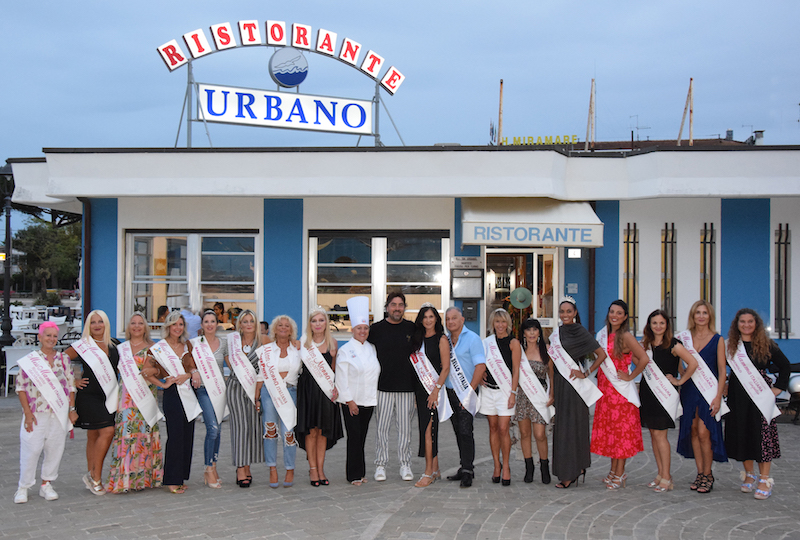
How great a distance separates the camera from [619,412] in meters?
6.02

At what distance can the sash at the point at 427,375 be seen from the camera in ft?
20.0

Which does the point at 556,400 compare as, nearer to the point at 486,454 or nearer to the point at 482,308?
the point at 486,454

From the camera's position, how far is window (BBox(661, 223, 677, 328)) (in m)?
10.6

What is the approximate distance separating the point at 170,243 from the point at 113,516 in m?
6.52

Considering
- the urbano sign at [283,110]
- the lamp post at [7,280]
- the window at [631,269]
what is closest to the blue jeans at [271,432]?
the window at [631,269]

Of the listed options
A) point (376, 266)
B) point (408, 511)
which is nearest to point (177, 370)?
point (408, 511)

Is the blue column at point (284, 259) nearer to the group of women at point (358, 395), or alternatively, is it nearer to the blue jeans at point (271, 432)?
the group of women at point (358, 395)

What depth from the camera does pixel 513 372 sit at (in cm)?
603

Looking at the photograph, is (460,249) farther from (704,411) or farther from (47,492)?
(47,492)

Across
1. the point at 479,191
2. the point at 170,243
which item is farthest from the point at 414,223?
the point at 170,243

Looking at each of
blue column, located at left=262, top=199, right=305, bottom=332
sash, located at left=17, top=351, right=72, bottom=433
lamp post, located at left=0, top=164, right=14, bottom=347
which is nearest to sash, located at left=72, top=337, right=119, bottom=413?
sash, located at left=17, top=351, right=72, bottom=433

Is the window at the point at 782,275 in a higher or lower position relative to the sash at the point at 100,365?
higher

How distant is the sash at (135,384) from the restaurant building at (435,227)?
188 inches

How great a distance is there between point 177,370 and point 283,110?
25.1 feet
